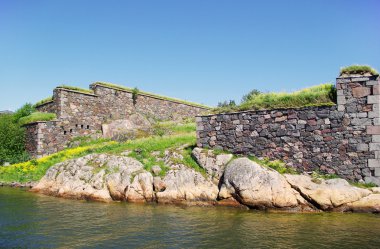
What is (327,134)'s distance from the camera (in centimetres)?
1566

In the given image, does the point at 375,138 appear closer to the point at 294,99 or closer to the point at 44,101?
the point at 294,99

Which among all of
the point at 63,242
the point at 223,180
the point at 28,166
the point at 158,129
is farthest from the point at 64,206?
the point at 158,129

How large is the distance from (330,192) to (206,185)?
566 cm

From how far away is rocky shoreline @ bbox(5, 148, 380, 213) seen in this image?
1388cm

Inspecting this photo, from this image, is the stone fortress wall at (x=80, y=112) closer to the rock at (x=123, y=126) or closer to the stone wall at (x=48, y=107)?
the stone wall at (x=48, y=107)

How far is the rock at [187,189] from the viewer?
15.6 meters

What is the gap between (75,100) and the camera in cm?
3183

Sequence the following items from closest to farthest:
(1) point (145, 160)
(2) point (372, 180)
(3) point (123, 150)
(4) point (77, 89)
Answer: (2) point (372, 180) → (1) point (145, 160) → (3) point (123, 150) → (4) point (77, 89)

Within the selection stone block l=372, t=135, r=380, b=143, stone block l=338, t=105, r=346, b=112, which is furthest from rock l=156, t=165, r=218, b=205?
stone block l=372, t=135, r=380, b=143

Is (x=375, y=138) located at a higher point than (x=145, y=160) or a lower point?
higher

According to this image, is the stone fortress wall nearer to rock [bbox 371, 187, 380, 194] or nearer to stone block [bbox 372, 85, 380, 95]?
stone block [bbox 372, 85, 380, 95]

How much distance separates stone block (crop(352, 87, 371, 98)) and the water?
5507mm

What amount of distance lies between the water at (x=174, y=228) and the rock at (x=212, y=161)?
7.62ft

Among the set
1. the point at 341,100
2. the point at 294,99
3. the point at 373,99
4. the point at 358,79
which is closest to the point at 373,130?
the point at 373,99
